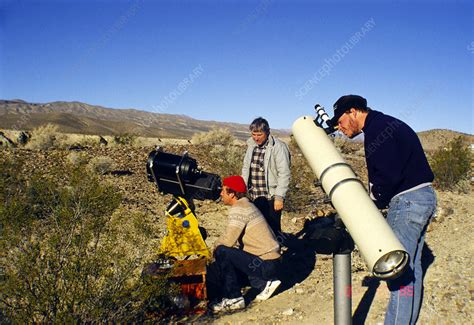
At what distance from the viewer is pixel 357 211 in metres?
2.82

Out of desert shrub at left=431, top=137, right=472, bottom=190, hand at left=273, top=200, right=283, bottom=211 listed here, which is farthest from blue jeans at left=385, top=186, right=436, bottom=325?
desert shrub at left=431, top=137, right=472, bottom=190

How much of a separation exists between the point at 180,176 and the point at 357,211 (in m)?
1.87

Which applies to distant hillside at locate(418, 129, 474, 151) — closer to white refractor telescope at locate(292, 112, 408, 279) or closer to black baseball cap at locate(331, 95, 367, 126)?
black baseball cap at locate(331, 95, 367, 126)

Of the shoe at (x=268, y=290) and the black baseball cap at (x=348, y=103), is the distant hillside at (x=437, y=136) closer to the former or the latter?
the shoe at (x=268, y=290)

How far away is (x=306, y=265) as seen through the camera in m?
5.95

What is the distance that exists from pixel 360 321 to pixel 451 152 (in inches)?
377

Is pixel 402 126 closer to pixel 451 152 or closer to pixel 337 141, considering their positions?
pixel 451 152

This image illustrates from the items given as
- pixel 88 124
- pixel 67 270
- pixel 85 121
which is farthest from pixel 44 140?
pixel 85 121

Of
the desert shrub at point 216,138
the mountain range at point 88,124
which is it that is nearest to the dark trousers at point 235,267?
the mountain range at point 88,124

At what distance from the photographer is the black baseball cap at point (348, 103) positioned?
325 cm

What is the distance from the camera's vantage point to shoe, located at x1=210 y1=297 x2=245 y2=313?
4.37m

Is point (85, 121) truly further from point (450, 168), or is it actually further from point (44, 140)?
point (450, 168)

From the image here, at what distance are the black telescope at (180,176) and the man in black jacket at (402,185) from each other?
164cm

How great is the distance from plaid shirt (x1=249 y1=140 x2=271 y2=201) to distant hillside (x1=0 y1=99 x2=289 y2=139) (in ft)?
35.0
